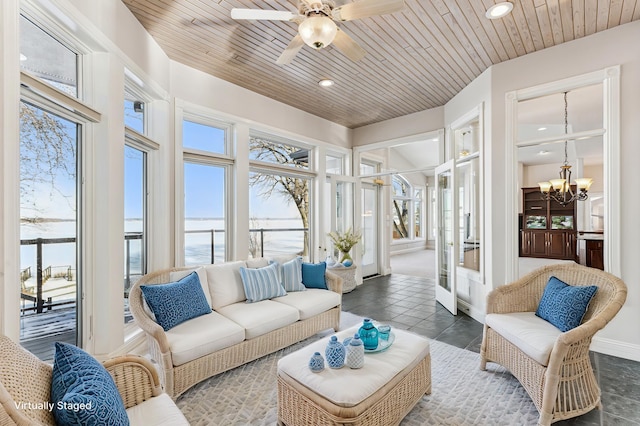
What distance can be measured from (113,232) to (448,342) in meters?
3.39

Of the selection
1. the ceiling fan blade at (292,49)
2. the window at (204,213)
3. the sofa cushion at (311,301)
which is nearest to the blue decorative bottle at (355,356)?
the sofa cushion at (311,301)

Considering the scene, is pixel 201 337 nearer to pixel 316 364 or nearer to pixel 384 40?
pixel 316 364

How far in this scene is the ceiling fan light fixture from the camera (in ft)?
6.87

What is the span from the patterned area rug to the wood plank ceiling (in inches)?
122

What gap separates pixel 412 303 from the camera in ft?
15.6

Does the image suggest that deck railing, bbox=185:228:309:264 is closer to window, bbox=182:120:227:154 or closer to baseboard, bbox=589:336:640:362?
window, bbox=182:120:227:154

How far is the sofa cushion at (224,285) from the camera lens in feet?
10.2

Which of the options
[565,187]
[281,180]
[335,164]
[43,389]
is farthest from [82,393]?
[565,187]

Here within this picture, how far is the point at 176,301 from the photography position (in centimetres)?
259

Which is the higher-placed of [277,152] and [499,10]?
[499,10]

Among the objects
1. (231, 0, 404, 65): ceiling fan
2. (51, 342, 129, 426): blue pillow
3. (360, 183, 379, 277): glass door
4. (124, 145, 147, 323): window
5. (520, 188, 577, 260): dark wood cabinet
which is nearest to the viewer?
(51, 342, 129, 426): blue pillow

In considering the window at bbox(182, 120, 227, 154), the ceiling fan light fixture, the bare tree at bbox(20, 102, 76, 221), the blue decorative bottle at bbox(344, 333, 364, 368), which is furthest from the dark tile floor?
the bare tree at bbox(20, 102, 76, 221)

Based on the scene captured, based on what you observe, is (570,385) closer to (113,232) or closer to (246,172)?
(113,232)

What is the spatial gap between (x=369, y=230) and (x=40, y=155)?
5.52m
